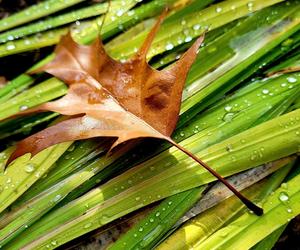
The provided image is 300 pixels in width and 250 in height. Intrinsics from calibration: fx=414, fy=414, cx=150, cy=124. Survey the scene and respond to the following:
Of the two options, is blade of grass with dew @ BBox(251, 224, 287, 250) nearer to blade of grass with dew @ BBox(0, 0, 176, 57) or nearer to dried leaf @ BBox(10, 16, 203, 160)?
dried leaf @ BBox(10, 16, 203, 160)

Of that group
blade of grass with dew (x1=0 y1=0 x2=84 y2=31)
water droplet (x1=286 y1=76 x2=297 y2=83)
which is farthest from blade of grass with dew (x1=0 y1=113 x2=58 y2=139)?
water droplet (x1=286 y1=76 x2=297 y2=83)

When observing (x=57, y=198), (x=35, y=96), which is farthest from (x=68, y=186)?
(x=35, y=96)

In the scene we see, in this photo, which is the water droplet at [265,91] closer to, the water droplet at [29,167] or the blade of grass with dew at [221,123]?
the blade of grass with dew at [221,123]

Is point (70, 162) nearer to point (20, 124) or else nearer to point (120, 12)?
point (20, 124)

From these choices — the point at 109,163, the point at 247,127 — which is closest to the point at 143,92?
the point at 109,163

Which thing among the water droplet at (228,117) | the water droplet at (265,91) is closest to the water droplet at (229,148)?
the water droplet at (228,117)
